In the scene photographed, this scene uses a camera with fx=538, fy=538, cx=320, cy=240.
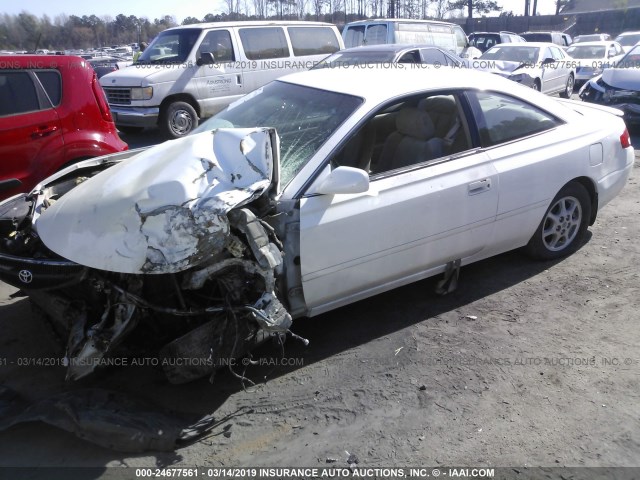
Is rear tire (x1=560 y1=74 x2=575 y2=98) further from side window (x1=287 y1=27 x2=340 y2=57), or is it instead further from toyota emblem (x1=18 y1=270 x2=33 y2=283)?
toyota emblem (x1=18 y1=270 x2=33 y2=283)

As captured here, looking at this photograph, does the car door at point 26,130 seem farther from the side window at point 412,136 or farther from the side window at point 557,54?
the side window at point 557,54

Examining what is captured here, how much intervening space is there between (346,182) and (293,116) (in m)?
0.95

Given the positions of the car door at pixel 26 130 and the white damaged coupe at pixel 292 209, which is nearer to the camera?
the white damaged coupe at pixel 292 209

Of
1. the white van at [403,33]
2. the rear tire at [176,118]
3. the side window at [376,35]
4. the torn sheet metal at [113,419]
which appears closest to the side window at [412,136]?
the torn sheet metal at [113,419]

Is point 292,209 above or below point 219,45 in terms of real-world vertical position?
below

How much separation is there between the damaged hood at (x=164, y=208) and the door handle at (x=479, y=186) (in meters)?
1.45

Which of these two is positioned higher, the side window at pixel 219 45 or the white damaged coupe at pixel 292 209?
the side window at pixel 219 45

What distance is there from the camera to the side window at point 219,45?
10.4 metres

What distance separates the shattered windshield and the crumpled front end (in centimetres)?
34

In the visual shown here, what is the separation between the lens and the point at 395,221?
3.43 meters

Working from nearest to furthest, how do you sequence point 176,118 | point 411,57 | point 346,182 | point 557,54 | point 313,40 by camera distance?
point 346,182 < point 176,118 < point 411,57 < point 313,40 < point 557,54

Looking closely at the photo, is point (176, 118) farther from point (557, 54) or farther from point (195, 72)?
point (557, 54)

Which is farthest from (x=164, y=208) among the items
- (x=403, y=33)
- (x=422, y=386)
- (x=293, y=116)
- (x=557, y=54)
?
(x=557, y=54)

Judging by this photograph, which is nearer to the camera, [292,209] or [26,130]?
[292,209]
